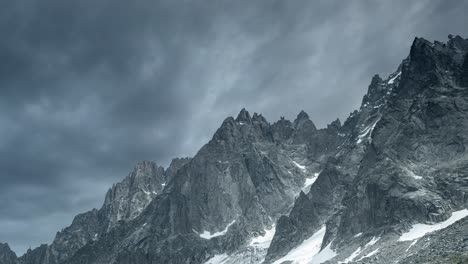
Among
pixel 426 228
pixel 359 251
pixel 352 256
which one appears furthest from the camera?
pixel 359 251

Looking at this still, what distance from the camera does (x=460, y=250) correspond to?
121812mm

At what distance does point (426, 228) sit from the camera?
180 meters

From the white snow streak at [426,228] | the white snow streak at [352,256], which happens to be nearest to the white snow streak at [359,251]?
the white snow streak at [352,256]

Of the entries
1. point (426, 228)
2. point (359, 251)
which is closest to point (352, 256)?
point (359, 251)

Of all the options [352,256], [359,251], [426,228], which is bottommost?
[352,256]

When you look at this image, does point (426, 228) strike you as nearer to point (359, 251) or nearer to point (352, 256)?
point (359, 251)

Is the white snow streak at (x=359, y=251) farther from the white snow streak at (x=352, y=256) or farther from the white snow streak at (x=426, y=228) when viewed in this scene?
the white snow streak at (x=426, y=228)

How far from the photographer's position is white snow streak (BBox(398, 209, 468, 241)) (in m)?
174

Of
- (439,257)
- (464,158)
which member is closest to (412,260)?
(439,257)

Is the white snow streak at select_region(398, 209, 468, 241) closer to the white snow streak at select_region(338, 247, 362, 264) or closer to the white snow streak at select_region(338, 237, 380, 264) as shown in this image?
the white snow streak at select_region(338, 237, 380, 264)

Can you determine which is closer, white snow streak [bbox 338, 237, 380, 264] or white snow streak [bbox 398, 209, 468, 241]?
white snow streak [bbox 398, 209, 468, 241]

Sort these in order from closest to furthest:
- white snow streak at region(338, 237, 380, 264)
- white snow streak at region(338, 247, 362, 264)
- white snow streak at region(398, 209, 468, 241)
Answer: white snow streak at region(398, 209, 468, 241)
white snow streak at region(338, 247, 362, 264)
white snow streak at region(338, 237, 380, 264)

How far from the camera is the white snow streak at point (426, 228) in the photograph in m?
174

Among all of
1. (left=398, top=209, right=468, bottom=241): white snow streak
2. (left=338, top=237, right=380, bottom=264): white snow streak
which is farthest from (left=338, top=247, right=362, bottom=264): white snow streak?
(left=398, top=209, right=468, bottom=241): white snow streak
